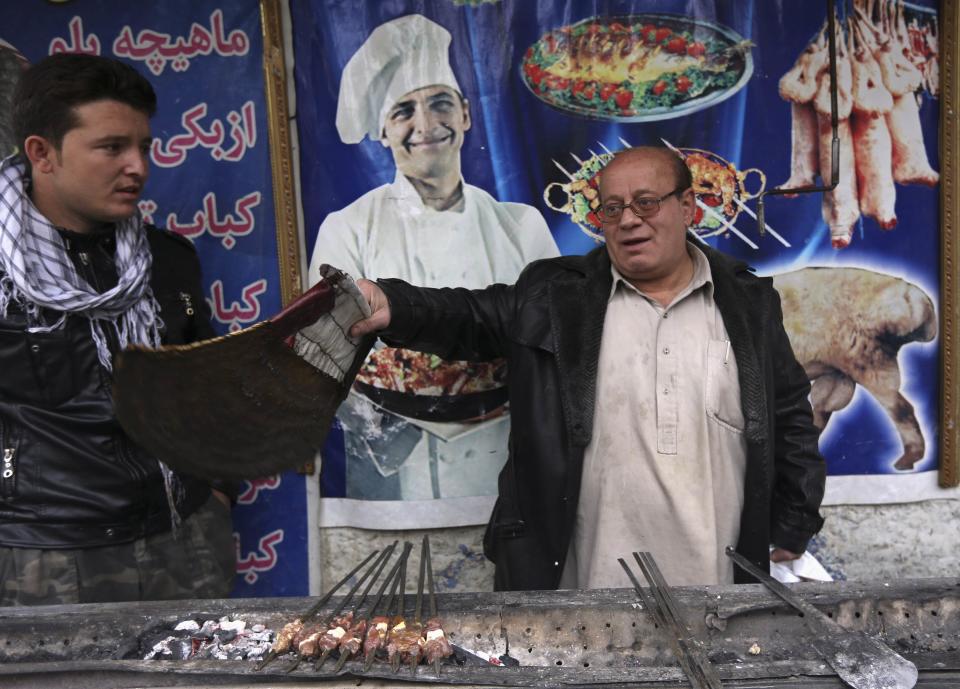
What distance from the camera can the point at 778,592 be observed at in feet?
6.31

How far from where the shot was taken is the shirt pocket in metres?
2.36

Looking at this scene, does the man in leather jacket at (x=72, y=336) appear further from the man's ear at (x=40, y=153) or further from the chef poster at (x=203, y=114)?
the chef poster at (x=203, y=114)

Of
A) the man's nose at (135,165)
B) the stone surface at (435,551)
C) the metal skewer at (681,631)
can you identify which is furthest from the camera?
the stone surface at (435,551)

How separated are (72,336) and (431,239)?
1.29 m

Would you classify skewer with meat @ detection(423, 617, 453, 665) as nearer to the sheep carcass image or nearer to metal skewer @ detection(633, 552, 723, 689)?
metal skewer @ detection(633, 552, 723, 689)

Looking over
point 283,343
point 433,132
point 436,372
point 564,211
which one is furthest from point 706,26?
point 283,343

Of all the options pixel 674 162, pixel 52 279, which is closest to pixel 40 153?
pixel 52 279

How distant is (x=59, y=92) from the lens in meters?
2.22

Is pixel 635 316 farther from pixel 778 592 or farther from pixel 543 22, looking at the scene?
pixel 543 22

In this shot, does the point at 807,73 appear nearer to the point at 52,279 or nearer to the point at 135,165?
the point at 135,165

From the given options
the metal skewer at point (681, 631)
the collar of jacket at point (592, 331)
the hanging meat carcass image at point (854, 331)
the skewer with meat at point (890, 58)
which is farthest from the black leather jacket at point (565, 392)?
the skewer with meat at point (890, 58)

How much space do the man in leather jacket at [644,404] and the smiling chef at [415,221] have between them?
52cm

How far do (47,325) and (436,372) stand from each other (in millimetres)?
1337

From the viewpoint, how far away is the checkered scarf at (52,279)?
2.18 metres
